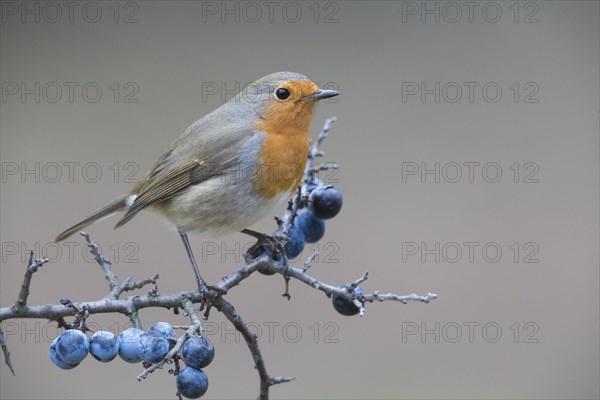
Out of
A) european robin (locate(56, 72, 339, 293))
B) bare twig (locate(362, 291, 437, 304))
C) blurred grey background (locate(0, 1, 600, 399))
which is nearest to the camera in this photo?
bare twig (locate(362, 291, 437, 304))

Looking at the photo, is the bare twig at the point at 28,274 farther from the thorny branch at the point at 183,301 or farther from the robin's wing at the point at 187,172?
the robin's wing at the point at 187,172

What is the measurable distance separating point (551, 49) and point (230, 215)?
11.1ft

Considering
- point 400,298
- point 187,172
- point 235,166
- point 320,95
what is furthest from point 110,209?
point 400,298

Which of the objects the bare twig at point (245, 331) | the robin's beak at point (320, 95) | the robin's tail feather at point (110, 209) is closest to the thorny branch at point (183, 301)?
the bare twig at point (245, 331)

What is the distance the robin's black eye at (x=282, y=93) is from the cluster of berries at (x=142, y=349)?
1.17 meters

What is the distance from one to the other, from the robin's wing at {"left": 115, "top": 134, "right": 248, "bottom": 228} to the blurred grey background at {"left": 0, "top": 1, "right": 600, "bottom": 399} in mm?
1332

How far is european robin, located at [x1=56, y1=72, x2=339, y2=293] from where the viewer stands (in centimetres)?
281

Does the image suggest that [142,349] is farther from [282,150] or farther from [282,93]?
[282,93]

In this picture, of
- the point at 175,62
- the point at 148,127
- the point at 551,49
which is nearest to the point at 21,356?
the point at 148,127

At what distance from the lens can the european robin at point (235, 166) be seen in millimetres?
2812

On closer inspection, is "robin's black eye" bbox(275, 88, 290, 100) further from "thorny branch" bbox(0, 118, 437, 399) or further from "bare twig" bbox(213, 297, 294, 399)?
"bare twig" bbox(213, 297, 294, 399)

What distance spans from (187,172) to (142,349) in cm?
109

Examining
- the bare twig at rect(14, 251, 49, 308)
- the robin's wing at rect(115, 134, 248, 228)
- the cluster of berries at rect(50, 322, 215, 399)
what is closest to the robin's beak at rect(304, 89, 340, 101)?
the robin's wing at rect(115, 134, 248, 228)

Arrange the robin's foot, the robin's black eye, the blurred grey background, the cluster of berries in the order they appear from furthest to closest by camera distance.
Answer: the blurred grey background, the robin's black eye, the robin's foot, the cluster of berries
